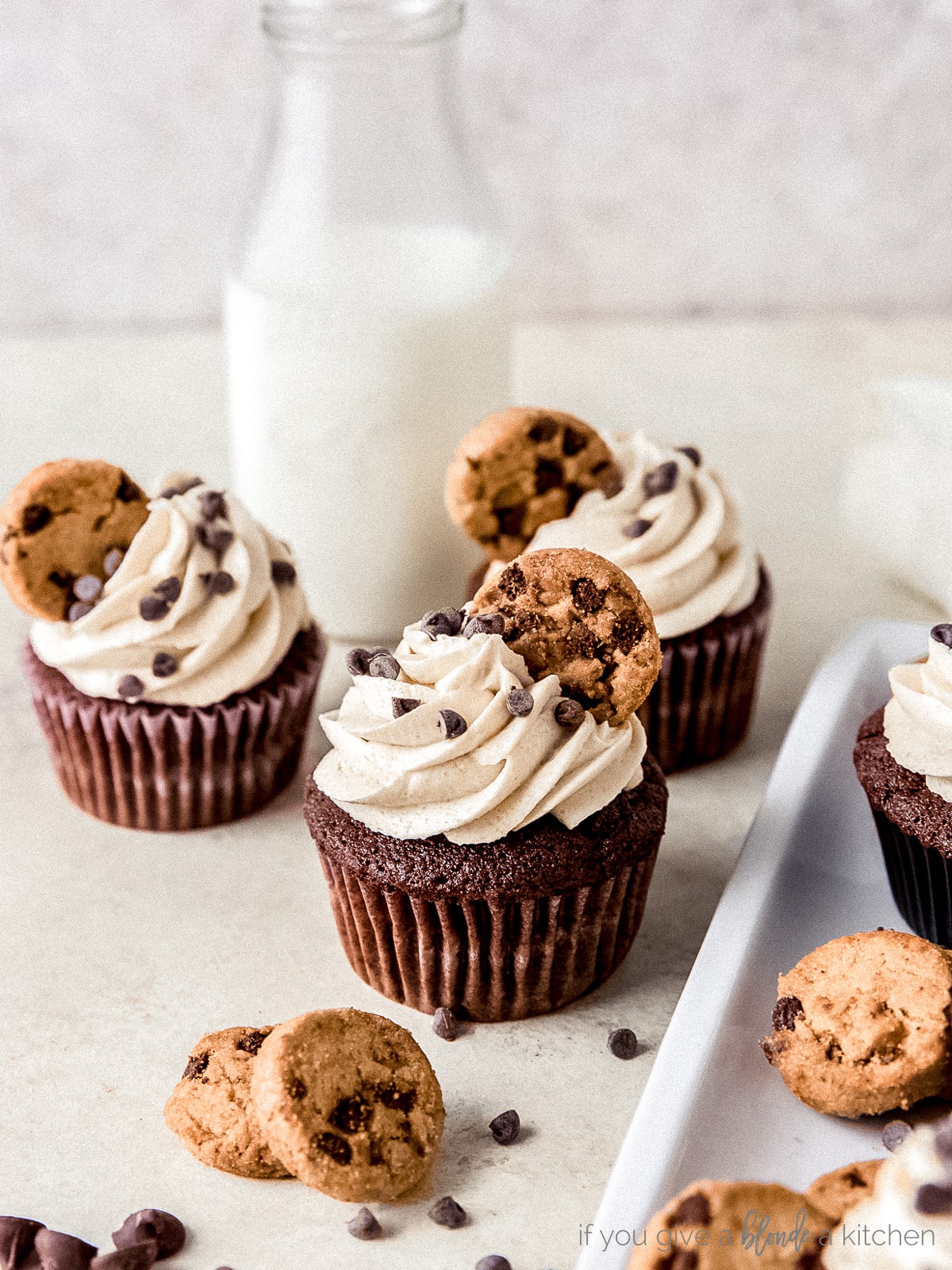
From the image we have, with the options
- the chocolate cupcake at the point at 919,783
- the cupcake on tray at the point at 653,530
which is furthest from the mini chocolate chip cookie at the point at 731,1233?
the cupcake on tray at the point at 653,530

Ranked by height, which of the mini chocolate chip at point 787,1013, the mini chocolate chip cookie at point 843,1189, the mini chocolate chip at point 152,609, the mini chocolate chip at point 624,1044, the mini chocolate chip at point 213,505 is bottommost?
the mini chocolate chip at point 624,1044

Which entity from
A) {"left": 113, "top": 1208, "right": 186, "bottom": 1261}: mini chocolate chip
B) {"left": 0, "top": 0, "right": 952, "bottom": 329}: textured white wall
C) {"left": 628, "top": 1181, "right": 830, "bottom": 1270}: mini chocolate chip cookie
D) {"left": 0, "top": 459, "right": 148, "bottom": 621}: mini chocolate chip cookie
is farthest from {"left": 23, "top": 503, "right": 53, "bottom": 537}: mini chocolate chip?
{"left": 0, "top": 0, "right": 952, "bottom": 329}: textured white wall

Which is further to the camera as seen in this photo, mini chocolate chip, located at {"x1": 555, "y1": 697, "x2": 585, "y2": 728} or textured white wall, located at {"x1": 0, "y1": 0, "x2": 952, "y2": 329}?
textured white wall, located at {"x1": 0, "y1": 0, "x2": 952, "y2": 329}

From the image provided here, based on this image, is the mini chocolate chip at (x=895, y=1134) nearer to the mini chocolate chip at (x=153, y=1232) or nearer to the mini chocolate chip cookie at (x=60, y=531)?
the mini chocolate chip at (x=153, y=1232)

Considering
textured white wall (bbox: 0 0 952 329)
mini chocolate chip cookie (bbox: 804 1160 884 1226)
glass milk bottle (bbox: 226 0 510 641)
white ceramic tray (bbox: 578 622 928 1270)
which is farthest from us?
textured white wall (bbox: 0 0 952 329)

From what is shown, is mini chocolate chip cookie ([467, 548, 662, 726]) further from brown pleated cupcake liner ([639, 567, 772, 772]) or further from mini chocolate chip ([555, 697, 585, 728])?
brown pleated cupcake liner ([639, 567, 772, 772])

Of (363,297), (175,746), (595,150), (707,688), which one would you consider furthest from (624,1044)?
(595,150)

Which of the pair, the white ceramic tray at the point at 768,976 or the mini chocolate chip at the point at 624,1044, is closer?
the white ceramic tray at the point at 768,976
